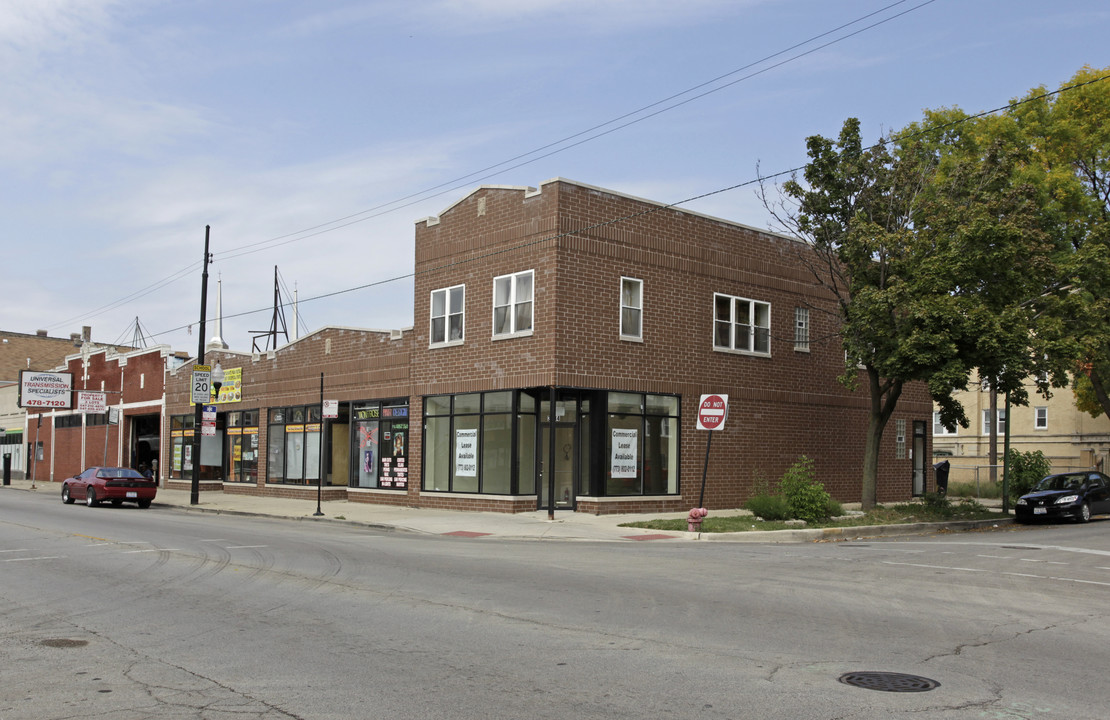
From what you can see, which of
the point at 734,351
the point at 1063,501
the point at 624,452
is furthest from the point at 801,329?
the point at 1063,501

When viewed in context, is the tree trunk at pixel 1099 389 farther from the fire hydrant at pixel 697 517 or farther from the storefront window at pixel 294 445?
the storefront window at pixel 294 445

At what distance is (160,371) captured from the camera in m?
47.1

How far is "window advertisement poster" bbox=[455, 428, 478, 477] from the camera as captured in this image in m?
27.5

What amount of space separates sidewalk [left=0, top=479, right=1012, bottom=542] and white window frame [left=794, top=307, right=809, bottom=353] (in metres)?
6.28

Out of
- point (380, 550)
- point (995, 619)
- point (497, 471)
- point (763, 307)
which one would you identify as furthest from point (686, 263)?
point (995, 619)

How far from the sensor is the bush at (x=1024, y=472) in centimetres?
3247

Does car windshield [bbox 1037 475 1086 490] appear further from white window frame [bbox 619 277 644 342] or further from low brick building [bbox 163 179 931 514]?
white window frame [bbox 619 277 644 342]

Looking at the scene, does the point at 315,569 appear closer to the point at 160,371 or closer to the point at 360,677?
the point at 360,677

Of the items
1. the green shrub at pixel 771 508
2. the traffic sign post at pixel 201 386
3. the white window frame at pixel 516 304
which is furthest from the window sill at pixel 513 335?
the traffic sign post at pixel 201 386

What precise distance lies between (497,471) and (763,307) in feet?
32.3

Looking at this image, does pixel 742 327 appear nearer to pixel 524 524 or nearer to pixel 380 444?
pixel 524 524

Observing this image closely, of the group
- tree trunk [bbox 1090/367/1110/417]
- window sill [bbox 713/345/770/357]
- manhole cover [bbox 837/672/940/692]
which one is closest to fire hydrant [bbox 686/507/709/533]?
window sill [bbox 713/345/770/357]

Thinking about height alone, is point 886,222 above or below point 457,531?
above

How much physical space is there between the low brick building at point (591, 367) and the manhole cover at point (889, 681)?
1736 cm
